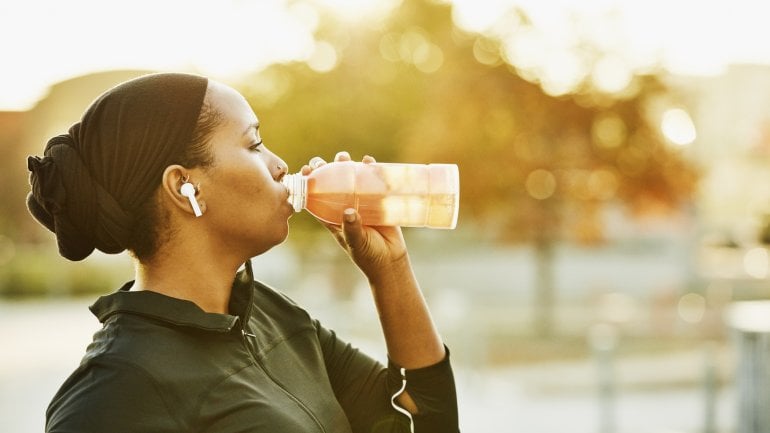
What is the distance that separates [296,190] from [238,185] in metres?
0.18

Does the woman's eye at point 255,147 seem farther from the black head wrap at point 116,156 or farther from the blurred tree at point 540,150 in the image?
the blurred tree at point 540,150

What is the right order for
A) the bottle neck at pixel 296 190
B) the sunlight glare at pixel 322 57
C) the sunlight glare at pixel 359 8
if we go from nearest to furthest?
the bottle neck at pixel 296 190 → the sunlight glare at pixel 359 8 → the sunlight glare at pixel 322 57

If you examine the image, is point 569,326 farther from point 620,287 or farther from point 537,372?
point 620,287

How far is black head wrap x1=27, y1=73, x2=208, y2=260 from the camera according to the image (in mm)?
1984

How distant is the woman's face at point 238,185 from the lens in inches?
81.8

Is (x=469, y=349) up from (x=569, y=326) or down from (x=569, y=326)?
up

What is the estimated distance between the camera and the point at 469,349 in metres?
12.3

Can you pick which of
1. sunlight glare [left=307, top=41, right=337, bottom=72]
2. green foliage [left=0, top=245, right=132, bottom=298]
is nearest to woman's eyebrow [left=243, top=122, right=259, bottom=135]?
sunlight glare [left=307, top=41, right=337, bottom=72]

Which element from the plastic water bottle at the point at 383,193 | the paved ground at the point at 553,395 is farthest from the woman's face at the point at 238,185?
the paved ground at the point at 553,395

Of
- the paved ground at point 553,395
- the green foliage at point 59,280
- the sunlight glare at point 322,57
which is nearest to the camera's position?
the paved ground at point 553,395

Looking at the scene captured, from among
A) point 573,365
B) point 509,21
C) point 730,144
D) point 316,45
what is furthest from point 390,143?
point 730,144

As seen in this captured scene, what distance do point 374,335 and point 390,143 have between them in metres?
8.35

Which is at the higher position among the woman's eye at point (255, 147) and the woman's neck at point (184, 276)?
the woman's eye at point (255, 147)

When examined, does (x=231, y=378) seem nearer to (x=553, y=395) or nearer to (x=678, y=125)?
(x=553, y=395)
